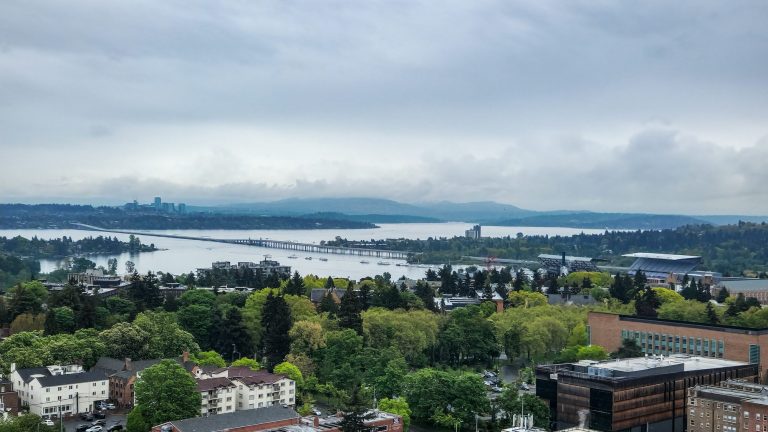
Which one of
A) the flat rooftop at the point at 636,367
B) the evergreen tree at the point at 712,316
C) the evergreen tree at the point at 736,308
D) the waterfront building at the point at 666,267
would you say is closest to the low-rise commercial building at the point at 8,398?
the flat rooftop at the point at 636,367

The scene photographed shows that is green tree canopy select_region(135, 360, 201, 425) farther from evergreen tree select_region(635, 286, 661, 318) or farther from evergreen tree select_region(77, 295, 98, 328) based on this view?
evergreen tree select_region(635, 286, 661, 318)

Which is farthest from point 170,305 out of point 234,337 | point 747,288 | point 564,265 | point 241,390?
point 564,265

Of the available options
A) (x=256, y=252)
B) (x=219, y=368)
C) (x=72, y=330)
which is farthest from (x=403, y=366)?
(x=256, y=252)

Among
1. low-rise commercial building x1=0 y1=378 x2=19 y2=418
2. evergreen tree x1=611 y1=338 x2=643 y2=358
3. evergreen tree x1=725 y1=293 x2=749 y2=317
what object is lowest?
low-rise commercial building x1=0 y1=378 x2=19 y2=418

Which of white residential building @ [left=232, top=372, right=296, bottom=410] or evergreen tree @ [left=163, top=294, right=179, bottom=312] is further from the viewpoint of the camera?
evergreen tree @ [left=163, top=294, right=179, bottom=312]

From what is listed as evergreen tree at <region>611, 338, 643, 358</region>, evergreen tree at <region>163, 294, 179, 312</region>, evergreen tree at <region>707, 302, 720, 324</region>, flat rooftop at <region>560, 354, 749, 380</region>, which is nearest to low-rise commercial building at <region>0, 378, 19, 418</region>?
evergreen tree at <region>163, 294, 179, 312</region>

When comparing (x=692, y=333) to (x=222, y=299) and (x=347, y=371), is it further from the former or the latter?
(x=222, y=299)

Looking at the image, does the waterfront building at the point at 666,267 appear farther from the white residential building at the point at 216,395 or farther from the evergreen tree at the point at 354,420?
the evergreen tree at the point at 354,420

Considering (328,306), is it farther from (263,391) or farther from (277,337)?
(263,391)
